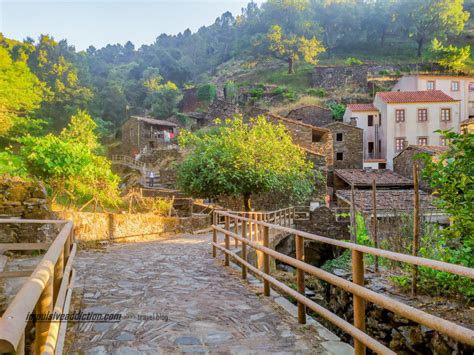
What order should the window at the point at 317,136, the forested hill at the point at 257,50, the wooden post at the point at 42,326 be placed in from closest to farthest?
the wooden post at the point at 42,326
the window at the point at 317,136
the forested hill at the point at 257,50

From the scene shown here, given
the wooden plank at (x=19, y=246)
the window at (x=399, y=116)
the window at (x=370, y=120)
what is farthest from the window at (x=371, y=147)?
the wooden plank at (x=19, y=246)

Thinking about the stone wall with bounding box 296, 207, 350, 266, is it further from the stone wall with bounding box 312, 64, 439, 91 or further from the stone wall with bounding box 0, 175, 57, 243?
the stone wall with bounding box 312, 64, 439, 91

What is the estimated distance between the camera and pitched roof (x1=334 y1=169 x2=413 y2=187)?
23.9 metres

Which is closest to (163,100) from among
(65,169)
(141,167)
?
(141,167)

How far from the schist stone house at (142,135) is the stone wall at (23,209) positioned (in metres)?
30.0

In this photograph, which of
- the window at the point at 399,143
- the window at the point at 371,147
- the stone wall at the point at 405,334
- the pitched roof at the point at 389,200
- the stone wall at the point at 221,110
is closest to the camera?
the stone wall at the point at 405,334

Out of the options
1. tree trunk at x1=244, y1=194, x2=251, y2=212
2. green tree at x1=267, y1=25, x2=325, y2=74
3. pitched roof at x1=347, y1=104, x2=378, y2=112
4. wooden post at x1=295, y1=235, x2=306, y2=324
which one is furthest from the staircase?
green tree at x1=267, y1=25, x2=325, y2=74

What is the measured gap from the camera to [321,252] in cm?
1927

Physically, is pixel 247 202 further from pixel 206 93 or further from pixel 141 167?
pixel 206 93

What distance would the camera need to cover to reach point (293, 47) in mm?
57406

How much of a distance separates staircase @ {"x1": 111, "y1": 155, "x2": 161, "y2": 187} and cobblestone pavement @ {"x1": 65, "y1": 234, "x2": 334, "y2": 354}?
23616 millimetres

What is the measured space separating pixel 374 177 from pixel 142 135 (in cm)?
2494

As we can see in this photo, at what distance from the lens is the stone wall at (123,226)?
10.6m

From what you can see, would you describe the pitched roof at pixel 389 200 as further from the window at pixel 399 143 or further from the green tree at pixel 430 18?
the green tree at pixel 430 18
